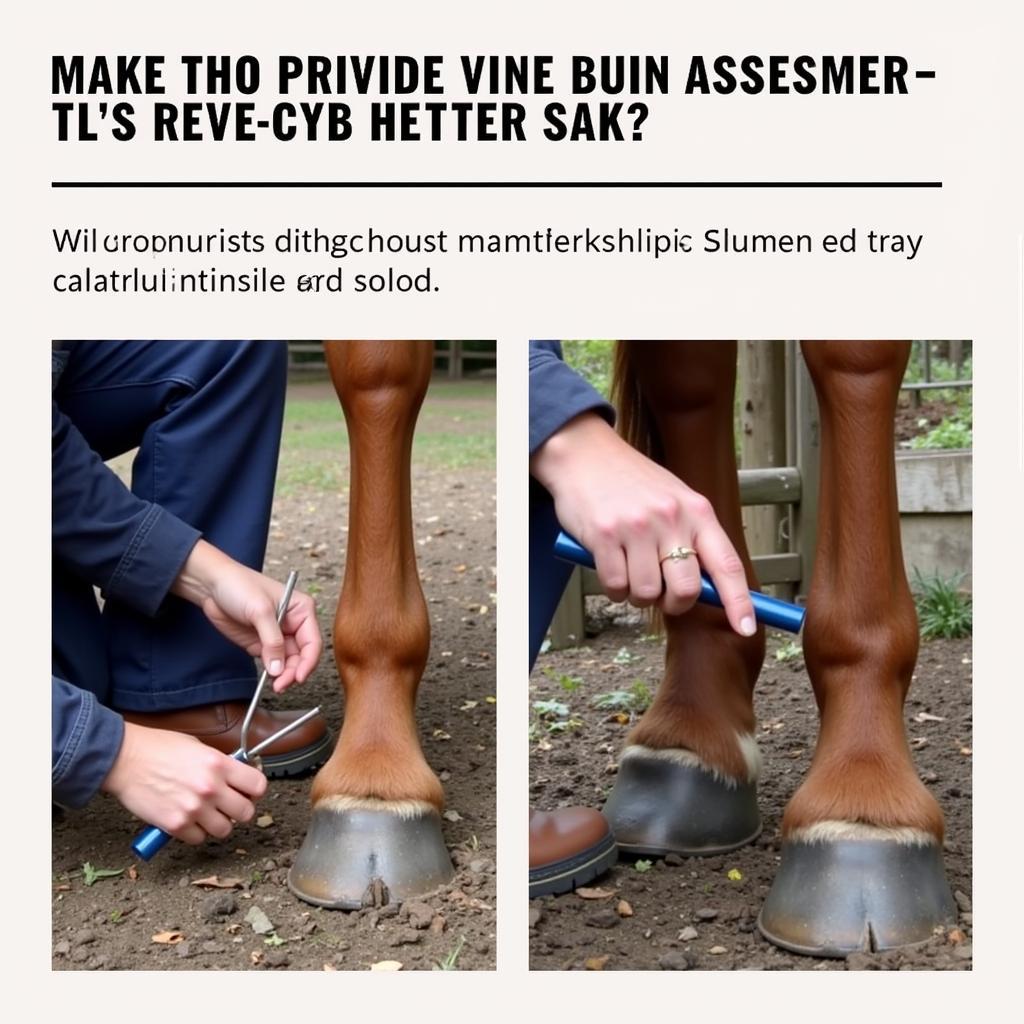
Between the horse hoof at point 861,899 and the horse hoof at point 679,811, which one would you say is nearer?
the horse hoof at point 861,899

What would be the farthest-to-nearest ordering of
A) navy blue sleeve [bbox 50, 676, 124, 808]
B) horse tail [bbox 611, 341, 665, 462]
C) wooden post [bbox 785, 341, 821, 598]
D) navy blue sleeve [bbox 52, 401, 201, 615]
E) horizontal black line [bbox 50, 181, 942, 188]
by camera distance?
1. wooden post [bbox 785, 341, 821, 598]
2. horse tail [bbox 611, 341, 665, 462]
3. navy blue sleeve [bbox 52, 401, 201, 615]
4. navy blue sleeve [bbox 50, 676, 124, 808]
5. horizontal black line [bbox 50, 181, 942, 188]

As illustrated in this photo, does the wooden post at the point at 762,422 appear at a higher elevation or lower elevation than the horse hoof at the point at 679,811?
higher

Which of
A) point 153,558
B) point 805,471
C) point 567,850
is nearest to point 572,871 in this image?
point 567,850

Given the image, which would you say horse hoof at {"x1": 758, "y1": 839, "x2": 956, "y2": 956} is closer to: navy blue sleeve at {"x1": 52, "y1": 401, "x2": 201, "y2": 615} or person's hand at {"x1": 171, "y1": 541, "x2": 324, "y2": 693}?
person's hand at {"x1": 171, "y1": 541, "x2": 324, "y2": 693}

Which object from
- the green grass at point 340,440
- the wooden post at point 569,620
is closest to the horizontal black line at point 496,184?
the wooden post at point 569,620

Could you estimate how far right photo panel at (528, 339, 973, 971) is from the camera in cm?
123

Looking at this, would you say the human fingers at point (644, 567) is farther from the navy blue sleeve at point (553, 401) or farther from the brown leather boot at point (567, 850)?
the brown leather boot at point (567, 850)

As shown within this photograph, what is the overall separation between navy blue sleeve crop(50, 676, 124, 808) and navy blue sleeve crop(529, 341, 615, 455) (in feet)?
1.73

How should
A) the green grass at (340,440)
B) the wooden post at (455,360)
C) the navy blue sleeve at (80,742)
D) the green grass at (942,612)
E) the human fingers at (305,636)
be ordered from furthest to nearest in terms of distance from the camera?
the wooden post at (455,360)
the green grass at (340,440)
the green grass at (942,612)
the human fingers at (305,636)
the navy blue sleeve at (80,742)

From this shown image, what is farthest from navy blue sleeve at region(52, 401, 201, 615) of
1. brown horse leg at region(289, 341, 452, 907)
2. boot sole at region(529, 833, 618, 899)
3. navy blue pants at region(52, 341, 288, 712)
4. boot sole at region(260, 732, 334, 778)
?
boot sole at region(529, 833, 618, 899)

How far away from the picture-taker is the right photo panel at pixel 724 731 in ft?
4.04

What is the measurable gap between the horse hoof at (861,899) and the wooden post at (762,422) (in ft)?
5.80

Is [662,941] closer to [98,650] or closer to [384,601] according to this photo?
[384,601]
